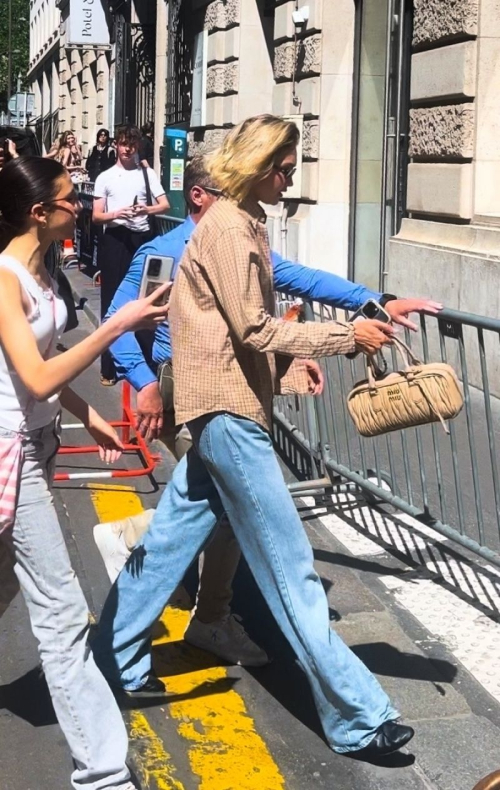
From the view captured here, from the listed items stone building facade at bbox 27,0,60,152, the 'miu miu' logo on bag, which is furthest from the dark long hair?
stone building facade at bbox 27,0,60,152

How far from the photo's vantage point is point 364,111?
1347 cm

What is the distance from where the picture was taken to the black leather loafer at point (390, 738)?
338 cm

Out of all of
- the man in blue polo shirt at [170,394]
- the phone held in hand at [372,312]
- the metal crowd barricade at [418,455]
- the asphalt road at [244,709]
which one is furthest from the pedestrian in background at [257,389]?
the metal crowd barricade at [418,455]

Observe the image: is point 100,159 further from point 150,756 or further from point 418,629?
point 150,756

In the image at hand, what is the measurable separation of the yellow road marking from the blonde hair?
5.40 feet

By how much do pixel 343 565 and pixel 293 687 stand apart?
1197mm

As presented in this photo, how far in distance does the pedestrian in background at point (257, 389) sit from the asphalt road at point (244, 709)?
0.16 meters

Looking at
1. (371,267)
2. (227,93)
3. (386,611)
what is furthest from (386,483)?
(227,93)

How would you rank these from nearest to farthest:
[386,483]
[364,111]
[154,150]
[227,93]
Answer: [386,483] → [364,111] → [227,93] → [154,150]

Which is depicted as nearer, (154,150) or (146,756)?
(146,756)

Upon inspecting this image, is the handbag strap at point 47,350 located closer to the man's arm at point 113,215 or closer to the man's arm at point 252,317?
the man's arm at point 252,317

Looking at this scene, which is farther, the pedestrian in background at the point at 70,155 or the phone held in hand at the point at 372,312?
the pedestrian in background at the point at 70,155

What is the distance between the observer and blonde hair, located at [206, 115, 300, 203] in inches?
132

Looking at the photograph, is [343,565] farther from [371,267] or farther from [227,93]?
[227,93]
